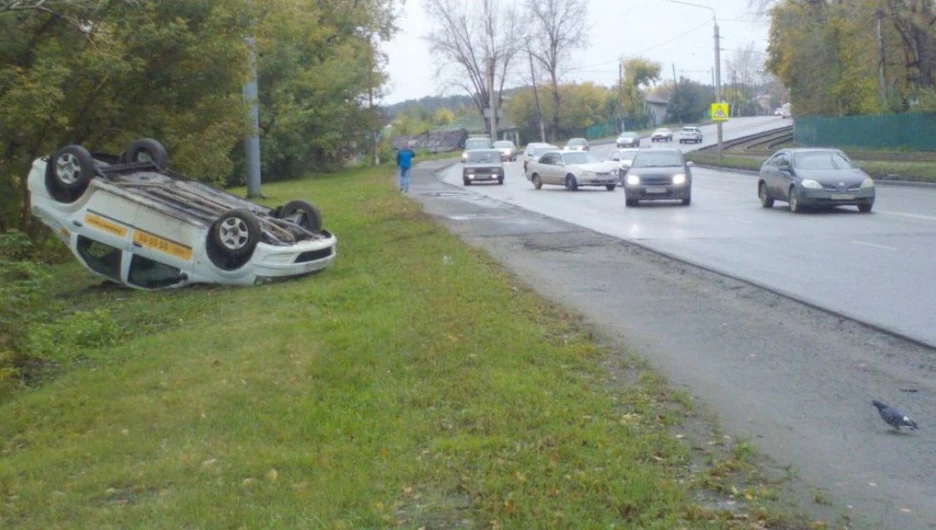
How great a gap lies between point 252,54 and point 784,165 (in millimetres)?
13139

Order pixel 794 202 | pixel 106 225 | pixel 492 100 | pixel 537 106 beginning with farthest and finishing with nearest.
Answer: pixel 537 106, pixel 492 100, pixel 794 202, pixel 106 225

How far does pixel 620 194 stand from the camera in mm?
35906

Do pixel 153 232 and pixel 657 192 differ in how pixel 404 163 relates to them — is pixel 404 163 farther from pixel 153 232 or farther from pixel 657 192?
pixel 153 232

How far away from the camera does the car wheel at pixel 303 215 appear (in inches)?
634

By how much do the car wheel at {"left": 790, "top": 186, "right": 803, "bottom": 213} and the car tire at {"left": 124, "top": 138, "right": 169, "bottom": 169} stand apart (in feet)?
49.5

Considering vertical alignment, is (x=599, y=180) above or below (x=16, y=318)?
above

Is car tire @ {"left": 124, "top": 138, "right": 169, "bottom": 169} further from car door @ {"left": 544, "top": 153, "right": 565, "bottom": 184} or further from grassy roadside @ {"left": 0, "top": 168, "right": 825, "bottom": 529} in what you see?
car door @ {"left": 544, "top": 153, "right": 565, "bottom": 184}

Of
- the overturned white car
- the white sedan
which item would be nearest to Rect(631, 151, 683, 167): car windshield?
the white sedan

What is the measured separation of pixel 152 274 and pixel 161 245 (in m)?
0.72

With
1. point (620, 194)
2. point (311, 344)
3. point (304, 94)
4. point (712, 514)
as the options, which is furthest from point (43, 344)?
point (304, 94)

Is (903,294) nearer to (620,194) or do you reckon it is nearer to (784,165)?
(784,165)

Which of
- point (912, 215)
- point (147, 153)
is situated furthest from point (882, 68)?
point (147, 153)

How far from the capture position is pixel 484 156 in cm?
4459

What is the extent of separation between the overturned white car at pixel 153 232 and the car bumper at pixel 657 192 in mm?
15768
